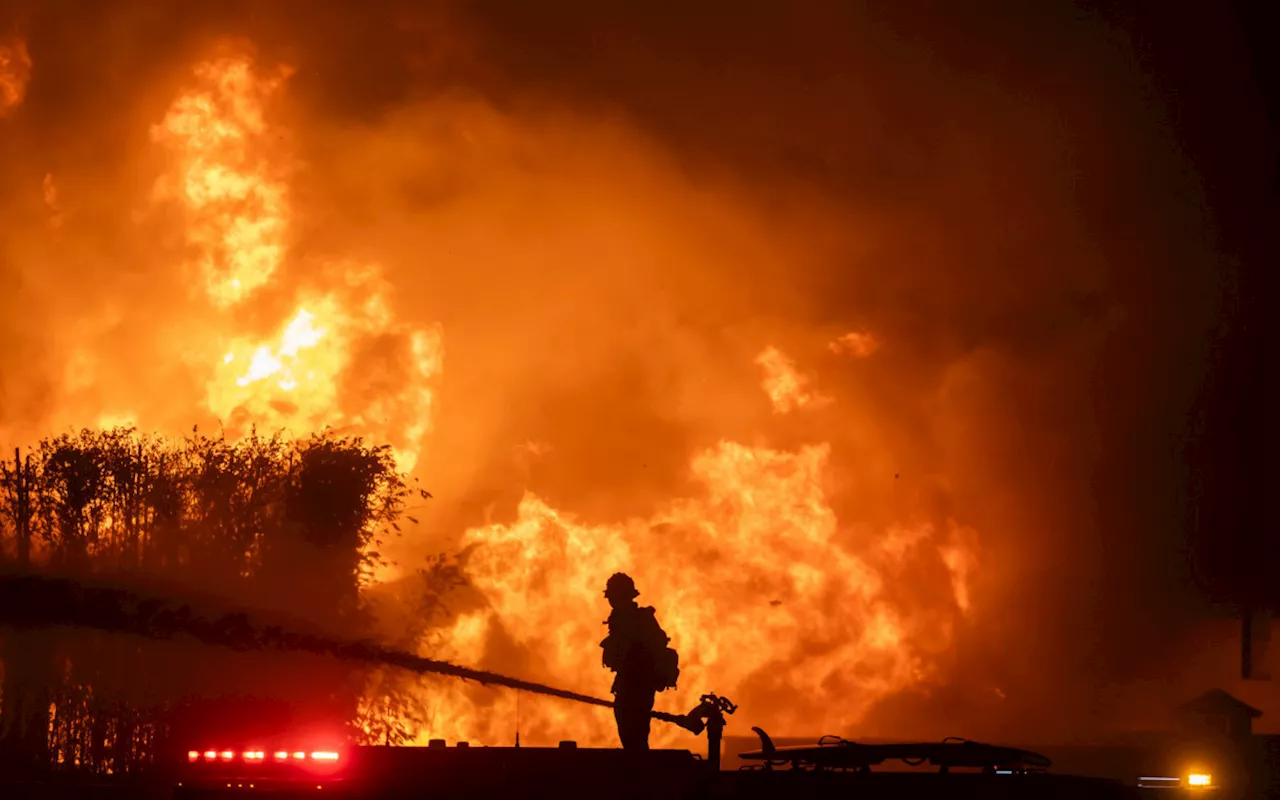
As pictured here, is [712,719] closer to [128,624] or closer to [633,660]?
[633,660]

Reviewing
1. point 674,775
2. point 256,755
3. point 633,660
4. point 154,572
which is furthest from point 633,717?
point 154,572

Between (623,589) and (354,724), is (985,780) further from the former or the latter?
(354,724)

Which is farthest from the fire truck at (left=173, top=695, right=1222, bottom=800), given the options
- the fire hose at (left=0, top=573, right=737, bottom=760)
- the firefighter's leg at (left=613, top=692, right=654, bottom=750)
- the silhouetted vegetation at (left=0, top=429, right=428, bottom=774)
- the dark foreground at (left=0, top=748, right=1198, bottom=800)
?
the silhouetted vegetation at (left=0, top=429, right=428, bottom=774)

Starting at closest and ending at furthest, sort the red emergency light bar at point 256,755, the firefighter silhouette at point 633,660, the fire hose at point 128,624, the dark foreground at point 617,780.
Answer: the red emergency light bar at point 256,755, the dark foreground at point 617,780, the fire hose at point 128,624, the firefighter silhouette at point 633,660

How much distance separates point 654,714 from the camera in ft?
109

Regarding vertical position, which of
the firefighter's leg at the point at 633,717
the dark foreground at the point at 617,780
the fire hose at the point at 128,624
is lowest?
the dark foreground at the point at 617,780

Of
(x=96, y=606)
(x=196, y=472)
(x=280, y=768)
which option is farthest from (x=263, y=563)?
(x=280, y=768)

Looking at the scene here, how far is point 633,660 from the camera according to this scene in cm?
3231

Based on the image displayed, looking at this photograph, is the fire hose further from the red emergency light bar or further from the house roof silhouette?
the house roof silhouette

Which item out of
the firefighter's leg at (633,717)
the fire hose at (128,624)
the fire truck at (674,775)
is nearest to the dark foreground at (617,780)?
the fire truck at (674,775)

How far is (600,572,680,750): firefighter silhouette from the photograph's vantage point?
32.3 metres

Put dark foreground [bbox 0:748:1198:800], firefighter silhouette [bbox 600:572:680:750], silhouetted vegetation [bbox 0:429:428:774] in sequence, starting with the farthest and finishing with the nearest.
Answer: silhouetted vegetation [bbox 0:429:428:774] < firefighter silhouette [bbox 600:572:680:750] < dark foreground [bbox 0:748:1198:800]

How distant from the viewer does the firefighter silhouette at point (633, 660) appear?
1271 inches

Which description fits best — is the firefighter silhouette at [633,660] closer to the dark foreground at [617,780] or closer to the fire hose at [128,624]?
the fire hose at [128,624]
